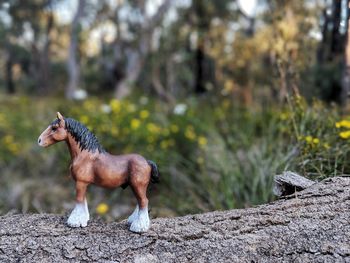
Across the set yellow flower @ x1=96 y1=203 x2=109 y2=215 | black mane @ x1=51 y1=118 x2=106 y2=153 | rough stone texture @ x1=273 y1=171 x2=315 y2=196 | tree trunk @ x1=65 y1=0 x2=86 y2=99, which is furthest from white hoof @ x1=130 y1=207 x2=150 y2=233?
tree trunk @ x1=65 y1=0 x2=86 y2=99

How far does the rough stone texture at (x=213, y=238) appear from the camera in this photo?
5.60 feet

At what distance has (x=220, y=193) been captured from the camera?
3254mm

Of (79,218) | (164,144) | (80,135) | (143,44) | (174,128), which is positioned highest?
(143,44)

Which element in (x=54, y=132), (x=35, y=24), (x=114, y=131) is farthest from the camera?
(x=35, y=24)

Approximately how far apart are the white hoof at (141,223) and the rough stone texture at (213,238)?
0.10ft

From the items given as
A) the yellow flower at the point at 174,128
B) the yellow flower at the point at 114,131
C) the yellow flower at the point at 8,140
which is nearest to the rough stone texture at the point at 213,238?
the yellow flower at the point at 114,131

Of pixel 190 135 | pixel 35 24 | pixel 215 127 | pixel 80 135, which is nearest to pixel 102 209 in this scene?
pixel 80 135

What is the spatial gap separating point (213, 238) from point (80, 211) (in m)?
0.60

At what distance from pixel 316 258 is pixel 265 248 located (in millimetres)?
204

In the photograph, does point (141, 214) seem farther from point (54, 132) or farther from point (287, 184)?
point (287, 184)

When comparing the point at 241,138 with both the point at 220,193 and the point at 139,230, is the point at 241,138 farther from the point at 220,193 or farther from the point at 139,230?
the point at 139,230

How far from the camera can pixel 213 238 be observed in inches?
70.0

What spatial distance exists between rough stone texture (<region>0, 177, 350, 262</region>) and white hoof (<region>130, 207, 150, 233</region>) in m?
0.03

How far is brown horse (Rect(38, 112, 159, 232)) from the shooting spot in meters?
1.79
